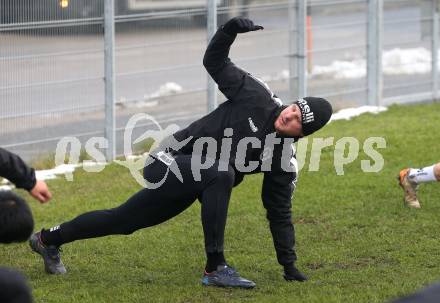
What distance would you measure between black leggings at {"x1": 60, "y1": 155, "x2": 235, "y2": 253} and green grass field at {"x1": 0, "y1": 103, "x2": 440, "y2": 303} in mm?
374

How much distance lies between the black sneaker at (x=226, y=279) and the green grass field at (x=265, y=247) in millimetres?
56

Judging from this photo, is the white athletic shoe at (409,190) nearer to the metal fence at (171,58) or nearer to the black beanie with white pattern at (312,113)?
the black beanie with white pattern at (312,113)

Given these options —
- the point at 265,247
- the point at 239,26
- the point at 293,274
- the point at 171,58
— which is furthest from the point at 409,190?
the point at 171,58

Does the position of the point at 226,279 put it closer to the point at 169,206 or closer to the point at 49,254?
the point at 169,206

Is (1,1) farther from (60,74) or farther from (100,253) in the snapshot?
(100,253)

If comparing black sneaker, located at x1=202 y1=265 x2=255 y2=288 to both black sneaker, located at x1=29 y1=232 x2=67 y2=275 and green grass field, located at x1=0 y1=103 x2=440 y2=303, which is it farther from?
black sneaker, located at x1=29 y1=232 x2=67 y2=275

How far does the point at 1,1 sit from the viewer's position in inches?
431

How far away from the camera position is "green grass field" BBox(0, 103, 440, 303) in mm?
7438

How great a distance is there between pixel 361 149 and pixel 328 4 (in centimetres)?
365

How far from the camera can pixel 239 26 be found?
725 centimetres

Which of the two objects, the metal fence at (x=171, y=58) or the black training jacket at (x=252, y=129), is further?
the metal fence at (x=171, y=58)

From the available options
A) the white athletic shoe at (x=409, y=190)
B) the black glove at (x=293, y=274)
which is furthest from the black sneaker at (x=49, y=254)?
Answer: the white athletic shoe at (x=409, y=190)

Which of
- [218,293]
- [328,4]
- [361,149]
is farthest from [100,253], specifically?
[328,4]

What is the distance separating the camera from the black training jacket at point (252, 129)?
7395 millimetres
